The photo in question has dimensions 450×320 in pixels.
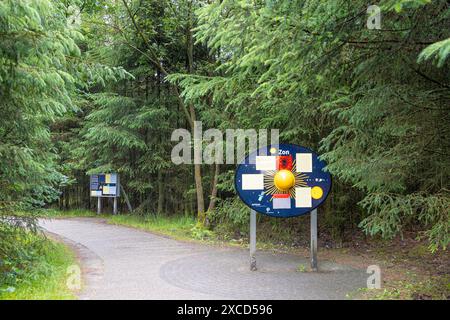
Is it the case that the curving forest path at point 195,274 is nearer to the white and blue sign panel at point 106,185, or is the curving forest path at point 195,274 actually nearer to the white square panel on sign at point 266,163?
the white square panel on sign at point 266,163

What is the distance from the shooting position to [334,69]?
7016mm

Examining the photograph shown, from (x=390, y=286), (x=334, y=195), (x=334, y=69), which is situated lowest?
(x=390, y=286)

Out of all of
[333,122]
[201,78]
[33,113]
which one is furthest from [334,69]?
[201,78]

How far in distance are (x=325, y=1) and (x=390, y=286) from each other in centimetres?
423

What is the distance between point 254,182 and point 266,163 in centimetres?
40

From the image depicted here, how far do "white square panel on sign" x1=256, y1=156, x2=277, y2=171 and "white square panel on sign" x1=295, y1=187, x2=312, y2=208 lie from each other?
586 mm

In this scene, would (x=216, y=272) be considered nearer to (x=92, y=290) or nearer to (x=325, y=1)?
(x=92, y=290)

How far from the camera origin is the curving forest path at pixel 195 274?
6.69 m

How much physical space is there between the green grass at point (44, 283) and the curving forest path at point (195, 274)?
1.05 feet

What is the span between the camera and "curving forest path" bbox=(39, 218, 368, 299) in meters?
6.69

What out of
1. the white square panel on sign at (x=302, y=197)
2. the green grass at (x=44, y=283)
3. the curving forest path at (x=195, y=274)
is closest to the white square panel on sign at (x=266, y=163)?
the white square panel on sign at (x=302, y=197)

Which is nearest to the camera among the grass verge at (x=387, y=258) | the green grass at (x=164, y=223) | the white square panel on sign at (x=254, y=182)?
the grass verge at (x=387, y=258)

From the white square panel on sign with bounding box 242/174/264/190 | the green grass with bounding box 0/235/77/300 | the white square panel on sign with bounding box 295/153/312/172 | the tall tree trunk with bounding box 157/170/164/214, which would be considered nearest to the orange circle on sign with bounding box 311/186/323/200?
the white square panel on sign with bounding box 295/153/312/172

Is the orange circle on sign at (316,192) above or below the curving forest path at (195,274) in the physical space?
above
